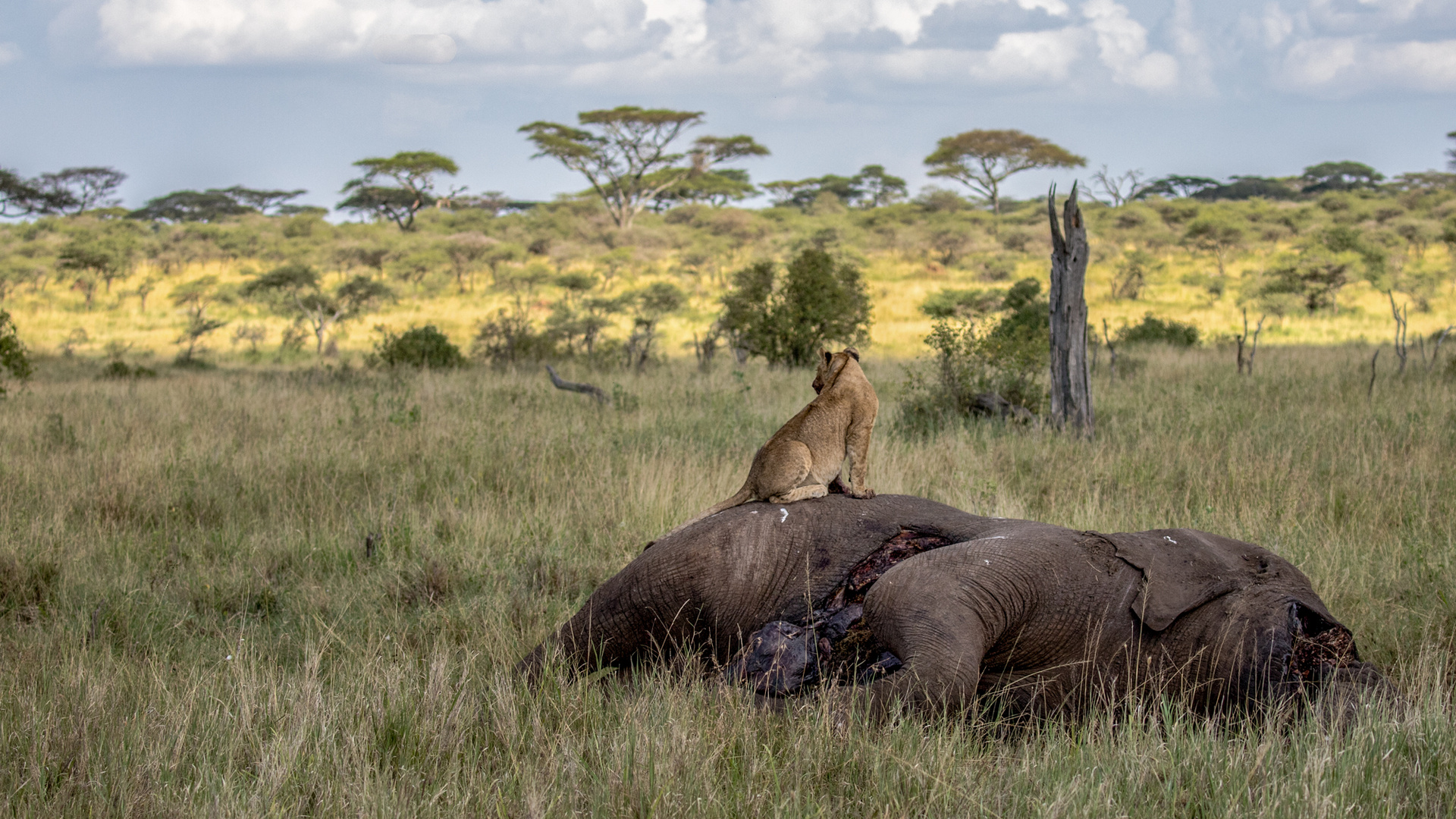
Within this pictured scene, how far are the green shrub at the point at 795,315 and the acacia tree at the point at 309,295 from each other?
1053 centimetres

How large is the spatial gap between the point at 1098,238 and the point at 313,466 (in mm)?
41029

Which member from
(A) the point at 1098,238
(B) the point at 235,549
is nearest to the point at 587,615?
(B) the point at 235,549

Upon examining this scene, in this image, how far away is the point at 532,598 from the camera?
4.68 m

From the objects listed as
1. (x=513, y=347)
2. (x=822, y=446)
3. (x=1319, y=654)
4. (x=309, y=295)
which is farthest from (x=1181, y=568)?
(x=309, y=295)

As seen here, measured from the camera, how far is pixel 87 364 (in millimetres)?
19172

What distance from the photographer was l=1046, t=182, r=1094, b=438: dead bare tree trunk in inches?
361

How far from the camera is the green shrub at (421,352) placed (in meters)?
16.3

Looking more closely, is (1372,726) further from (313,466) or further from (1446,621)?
(313,466)

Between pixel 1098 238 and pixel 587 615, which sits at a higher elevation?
pixel 1098 238

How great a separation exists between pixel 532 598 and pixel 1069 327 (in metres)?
6.42

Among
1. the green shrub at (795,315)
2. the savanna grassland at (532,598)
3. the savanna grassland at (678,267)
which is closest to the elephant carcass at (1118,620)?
the savanna grassland at (532,598)

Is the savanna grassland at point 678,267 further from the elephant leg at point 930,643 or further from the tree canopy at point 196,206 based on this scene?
the elephant leg at point 930,643

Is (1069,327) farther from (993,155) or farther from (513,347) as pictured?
(993,155)

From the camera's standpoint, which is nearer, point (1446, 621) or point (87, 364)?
point (1446, 621)
